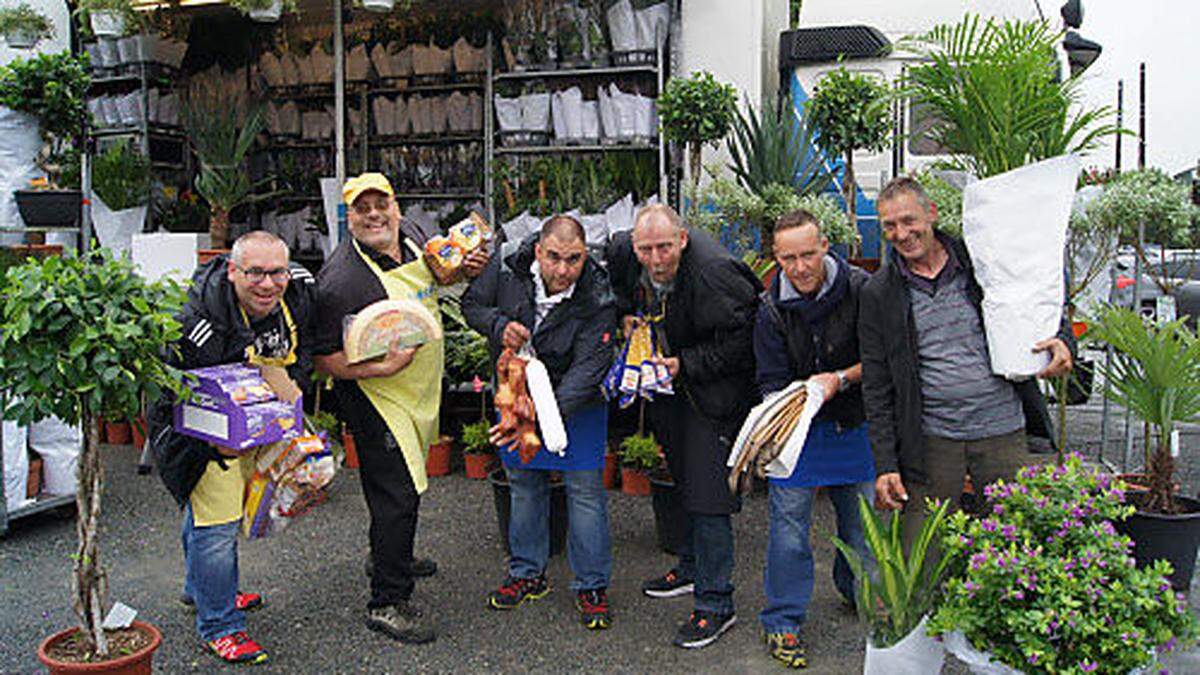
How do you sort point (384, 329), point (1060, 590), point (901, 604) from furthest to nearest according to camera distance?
point (384, 329) → point (901, 604) → point (1060, 590)

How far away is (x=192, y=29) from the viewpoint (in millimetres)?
8602

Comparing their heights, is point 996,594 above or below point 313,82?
below

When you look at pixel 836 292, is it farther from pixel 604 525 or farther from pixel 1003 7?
pixel 1003 7

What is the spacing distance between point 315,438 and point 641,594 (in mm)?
1700

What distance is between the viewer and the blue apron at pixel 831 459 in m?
3.79

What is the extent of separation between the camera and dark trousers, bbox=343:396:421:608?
4.05 meters

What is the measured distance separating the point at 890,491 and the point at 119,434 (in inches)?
236

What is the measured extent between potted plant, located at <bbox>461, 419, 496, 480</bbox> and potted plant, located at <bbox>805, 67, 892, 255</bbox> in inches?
103

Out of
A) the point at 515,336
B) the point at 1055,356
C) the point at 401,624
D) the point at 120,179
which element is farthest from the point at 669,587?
the point at 120,179

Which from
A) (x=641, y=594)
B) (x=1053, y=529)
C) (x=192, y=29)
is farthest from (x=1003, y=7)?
(x=192, y=29)

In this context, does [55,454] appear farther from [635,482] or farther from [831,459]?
[831,459]

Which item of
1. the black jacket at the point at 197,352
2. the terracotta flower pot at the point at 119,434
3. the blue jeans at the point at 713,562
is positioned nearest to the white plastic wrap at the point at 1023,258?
the blue jeans at the point at 713,562

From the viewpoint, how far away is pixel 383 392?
4.05 meters

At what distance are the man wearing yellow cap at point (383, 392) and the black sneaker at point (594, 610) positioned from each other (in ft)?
2.14
